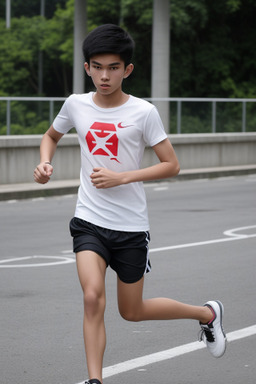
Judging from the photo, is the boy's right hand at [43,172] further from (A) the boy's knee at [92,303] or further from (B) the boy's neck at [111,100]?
(A) the boy's knee at [92,303]

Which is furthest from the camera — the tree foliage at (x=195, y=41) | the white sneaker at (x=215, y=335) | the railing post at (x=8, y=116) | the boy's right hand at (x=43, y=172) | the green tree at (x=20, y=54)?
the green tree at (x=20, y=54)

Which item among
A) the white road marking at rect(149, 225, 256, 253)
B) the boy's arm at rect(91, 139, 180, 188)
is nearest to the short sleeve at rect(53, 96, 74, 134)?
the boy's arm at rect(91, 139, 180, 188)

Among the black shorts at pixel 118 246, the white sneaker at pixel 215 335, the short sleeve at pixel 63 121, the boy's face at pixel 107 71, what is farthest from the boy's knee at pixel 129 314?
the boy's face at pixel 107 71

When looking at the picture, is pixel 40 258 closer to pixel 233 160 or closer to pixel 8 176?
pixel 8 176

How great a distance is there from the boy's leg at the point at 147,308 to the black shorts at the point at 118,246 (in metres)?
0.06

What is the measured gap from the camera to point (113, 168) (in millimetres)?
5203

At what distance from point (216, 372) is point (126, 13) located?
1457 inches

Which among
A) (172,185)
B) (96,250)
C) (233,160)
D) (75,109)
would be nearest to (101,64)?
(75,109)

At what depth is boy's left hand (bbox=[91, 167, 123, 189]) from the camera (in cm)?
498

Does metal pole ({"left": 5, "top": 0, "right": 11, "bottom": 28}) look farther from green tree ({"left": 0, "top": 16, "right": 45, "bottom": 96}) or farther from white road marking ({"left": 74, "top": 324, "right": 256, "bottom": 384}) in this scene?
white road marking ({"left": 74, "top": 324, "right": 256, "bottom": 384})

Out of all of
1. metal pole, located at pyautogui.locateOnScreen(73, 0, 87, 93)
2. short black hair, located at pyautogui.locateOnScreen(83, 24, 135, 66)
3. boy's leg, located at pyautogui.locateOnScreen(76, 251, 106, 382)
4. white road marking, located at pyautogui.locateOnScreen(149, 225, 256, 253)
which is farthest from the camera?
metal pole, located at pyautogui.locateOnScreen(73, 0, 87, 93)

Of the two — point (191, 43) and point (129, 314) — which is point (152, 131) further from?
point (191, 43)

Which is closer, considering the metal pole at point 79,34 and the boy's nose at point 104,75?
the boy's nose at point 104,75

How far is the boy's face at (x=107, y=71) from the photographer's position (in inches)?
200
